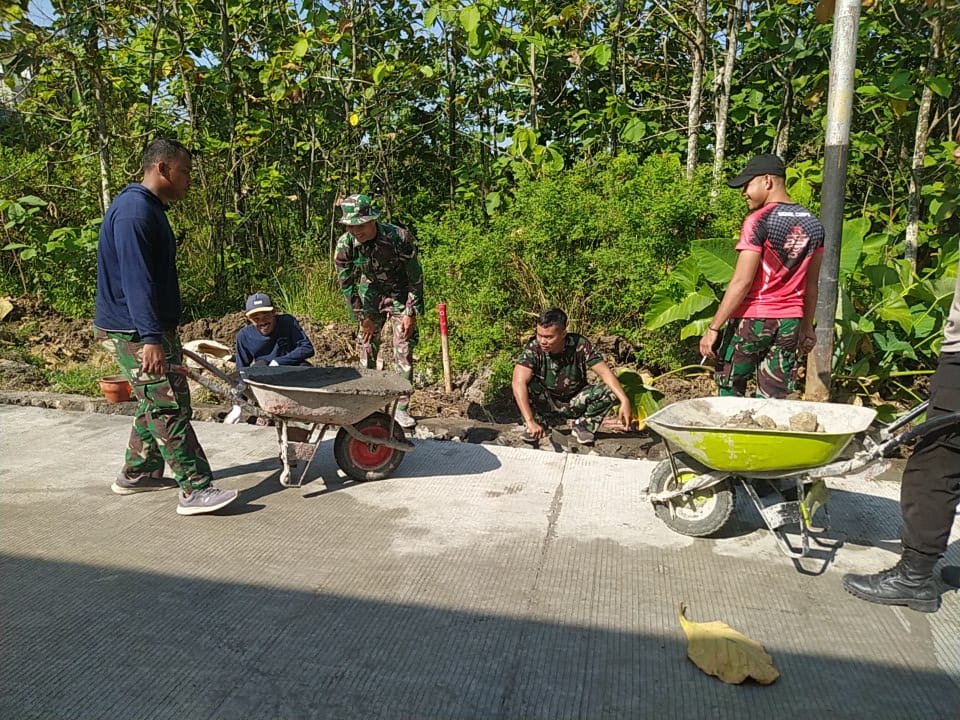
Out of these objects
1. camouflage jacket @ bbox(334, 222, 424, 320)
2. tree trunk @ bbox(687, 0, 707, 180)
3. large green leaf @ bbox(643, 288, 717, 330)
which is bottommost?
large green leaf @ bbox(643, 288, 717, 330)

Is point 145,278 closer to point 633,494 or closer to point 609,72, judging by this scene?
point 633,494

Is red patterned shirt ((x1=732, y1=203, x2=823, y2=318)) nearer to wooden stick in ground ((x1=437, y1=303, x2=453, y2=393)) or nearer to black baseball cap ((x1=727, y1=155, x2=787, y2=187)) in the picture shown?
black baseball cap ((x1=727, y1=155, x2=787, y2=187))

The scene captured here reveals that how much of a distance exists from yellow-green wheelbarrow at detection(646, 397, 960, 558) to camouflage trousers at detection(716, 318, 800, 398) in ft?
1.58

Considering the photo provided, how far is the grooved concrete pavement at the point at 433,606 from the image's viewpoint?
7.70 feet

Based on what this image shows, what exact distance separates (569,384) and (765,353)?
1510 mm

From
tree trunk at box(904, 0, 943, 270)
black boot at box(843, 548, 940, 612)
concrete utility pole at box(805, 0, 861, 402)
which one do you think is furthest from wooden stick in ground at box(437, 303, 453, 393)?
black boot at box(843, 548, 940, 612)

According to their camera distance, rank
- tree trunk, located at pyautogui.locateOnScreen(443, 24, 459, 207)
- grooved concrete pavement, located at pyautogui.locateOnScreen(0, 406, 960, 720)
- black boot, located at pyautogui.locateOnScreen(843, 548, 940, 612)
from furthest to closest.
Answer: tree trunk, located at pyautogui.locateOnScreen(443, 24, 459, 207) → black boot, located at pyautogui.locateOnScreen(843, 548, 940, 612) → grooved concrete pavement, located at pyautogui.locateOnScreen(0, 406, 960, 720)

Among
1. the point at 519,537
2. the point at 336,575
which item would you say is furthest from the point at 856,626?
the point at 336,575

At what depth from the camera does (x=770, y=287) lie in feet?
12.8

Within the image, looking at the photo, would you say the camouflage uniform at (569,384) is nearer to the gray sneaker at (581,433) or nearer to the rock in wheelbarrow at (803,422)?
the gray sneaker at (581,433)

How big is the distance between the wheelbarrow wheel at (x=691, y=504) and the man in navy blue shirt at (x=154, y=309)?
6.91 feet

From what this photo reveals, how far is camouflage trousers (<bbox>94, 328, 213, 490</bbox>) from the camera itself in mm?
3615

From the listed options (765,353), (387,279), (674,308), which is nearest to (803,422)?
(765,353)

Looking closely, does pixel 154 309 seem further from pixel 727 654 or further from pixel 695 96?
pixel 695 96
